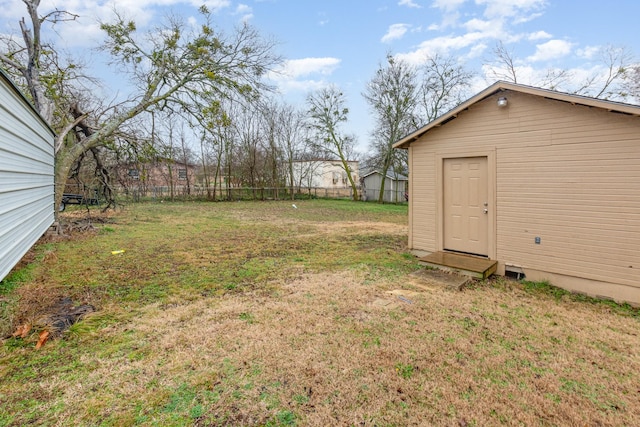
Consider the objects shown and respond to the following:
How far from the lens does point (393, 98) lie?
20.3 metres

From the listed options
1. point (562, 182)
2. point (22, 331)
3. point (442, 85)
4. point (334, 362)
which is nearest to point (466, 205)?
point (562, 182)

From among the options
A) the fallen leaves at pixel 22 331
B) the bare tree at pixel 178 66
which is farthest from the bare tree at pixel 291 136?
the fallen leaves at pixel 22 331

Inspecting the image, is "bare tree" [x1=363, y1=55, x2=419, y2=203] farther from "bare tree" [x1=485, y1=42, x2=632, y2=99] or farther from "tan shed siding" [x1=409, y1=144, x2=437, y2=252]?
"tan shed siding" [x1=409, y1=144, x2=437, y2=252]

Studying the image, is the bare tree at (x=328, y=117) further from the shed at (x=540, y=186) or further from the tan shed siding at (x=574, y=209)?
the tan shed siding at (x=574, y=209)

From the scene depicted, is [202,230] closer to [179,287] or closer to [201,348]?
[179,287]

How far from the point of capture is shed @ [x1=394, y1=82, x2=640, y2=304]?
3.89 meters

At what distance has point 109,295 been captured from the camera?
13.0 ft

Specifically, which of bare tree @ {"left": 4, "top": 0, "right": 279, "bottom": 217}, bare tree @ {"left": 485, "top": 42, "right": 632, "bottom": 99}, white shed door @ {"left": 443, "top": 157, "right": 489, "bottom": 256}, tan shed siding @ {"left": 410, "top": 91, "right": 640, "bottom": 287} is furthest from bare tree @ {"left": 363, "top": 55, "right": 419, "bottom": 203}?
tan shed siding @ {"left": 410, "top": 91, "right": 640, "bottom": 287}

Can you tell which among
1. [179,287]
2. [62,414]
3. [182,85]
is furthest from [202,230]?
[62,414]

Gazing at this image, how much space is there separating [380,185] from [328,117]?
7668 millimetres

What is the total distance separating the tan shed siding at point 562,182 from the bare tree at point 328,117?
60.8 ft

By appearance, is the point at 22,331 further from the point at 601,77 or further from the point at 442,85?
the point at 442,85

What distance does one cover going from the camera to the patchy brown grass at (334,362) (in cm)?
197

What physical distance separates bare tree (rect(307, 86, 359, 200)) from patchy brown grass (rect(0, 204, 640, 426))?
20304 mm
